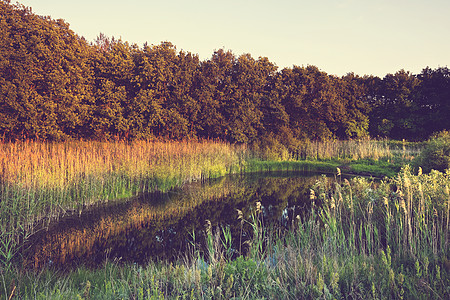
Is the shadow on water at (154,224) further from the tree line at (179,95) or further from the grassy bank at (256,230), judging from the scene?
the tree line at (179,95)

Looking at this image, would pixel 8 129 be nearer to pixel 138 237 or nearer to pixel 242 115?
pixel 138 237

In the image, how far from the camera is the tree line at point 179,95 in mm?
11547

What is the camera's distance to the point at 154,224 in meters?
6.45

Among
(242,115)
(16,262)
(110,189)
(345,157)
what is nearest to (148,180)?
(110,189)

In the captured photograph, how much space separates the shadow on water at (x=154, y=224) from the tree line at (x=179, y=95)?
6.88 metres

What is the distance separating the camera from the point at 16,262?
167 inches

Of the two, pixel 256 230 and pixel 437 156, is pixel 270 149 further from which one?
pixel 256 230

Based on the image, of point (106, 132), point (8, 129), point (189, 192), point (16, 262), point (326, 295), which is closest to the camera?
point (326, 295)

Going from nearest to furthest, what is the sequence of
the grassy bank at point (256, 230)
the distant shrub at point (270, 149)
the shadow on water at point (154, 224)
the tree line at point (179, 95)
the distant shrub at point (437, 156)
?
the grassy bank at point (256, 230) < the shadow on water at point (154, 224) < the distant shrub at point (437, 156) < the tree line at point (179, 95) < the distant shrub at point (270, 149)

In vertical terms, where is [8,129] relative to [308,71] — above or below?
below

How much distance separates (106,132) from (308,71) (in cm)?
1573

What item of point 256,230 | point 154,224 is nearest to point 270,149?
point 154,224

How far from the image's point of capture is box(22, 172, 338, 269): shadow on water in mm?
4823

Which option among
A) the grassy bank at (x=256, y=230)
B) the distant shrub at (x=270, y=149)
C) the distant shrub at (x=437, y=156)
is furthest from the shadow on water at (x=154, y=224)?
the distant shrub at (x=270, y=149)
